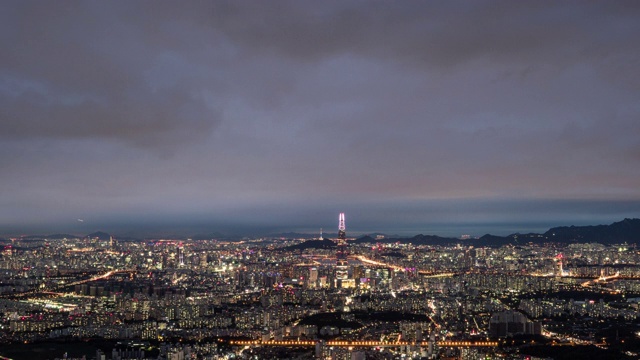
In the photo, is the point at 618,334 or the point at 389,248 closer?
the point at 618,334

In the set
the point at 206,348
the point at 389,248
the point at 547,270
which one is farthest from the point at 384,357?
the point at 389,248

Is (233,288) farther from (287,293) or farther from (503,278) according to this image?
(503,278)

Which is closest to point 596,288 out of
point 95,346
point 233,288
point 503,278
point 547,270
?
point 503,278

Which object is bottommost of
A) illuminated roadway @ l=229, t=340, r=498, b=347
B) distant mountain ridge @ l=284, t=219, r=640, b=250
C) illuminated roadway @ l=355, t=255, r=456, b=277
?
illuminated roadway @ l=229, t=340, r=498, b=347

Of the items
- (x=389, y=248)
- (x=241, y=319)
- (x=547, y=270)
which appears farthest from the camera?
(x=389, y=248)

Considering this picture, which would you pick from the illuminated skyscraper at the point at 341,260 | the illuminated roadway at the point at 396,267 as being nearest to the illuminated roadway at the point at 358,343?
the illuminated skyscraper at the point at 341,260

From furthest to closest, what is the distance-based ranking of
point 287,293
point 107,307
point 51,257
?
point 51,257, point 287,293, point 107,307

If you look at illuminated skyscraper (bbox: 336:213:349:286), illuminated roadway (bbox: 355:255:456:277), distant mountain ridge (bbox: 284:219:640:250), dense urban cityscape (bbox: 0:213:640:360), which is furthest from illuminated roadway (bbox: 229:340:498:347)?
distant mountain ridge (bbox: 284:219:640:250)

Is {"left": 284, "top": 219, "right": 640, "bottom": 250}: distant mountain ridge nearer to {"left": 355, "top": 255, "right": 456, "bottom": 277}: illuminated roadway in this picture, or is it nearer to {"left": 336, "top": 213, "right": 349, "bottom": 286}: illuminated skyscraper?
{"left": 336, "top": 213, "right": 349, "bottom": 286}: illuminated skyscraper
